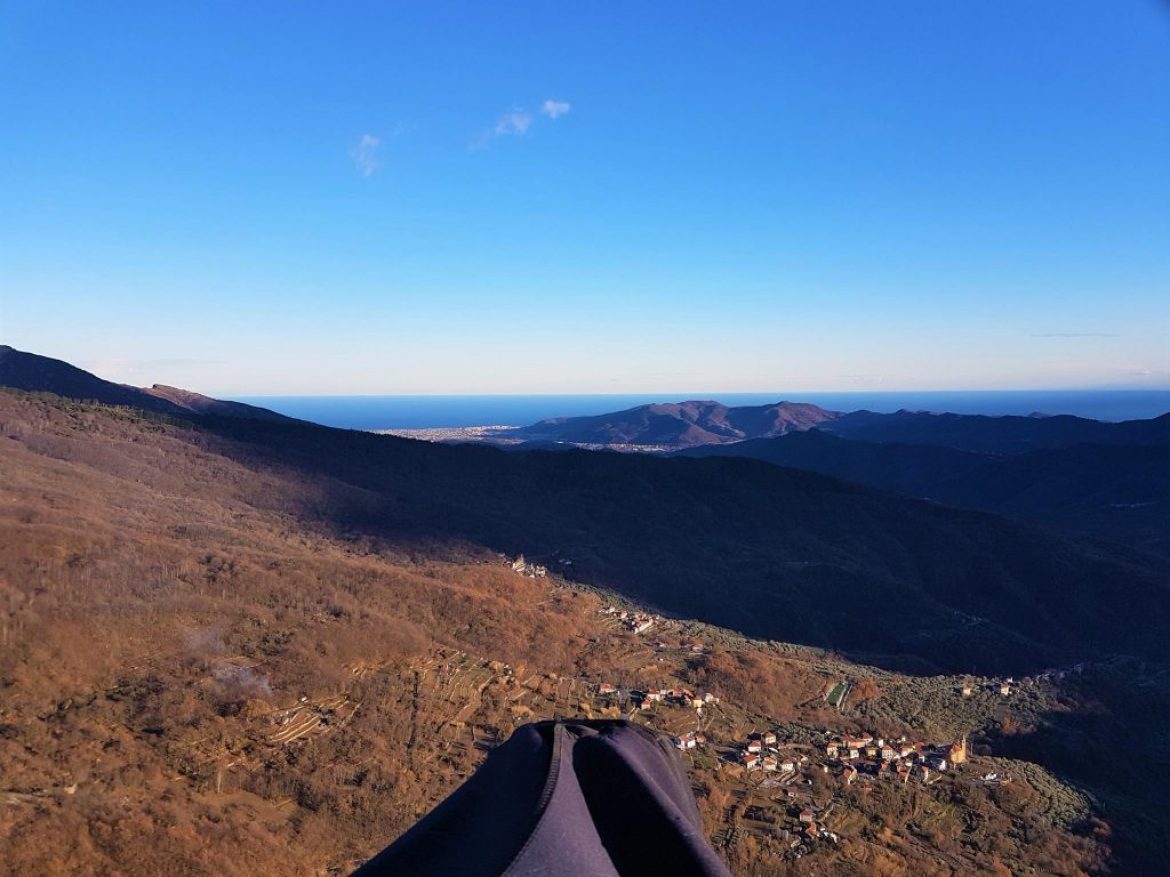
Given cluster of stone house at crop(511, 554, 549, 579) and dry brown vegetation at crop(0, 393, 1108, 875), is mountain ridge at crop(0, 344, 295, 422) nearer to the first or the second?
cluster of stone house at crop(511, 554, 549, 579)

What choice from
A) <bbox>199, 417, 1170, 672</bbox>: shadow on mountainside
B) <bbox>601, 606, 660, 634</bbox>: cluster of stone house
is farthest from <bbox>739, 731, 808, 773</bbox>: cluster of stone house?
<bbox>199, 417, 1170, 672</bbox>: shadow on mountainside

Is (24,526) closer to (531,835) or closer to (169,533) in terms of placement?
(169,533)

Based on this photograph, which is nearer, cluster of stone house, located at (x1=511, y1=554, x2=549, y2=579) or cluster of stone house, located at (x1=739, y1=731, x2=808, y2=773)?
cluster of stone house, located at (x1=739, y1=731, x2=808, y2=773)

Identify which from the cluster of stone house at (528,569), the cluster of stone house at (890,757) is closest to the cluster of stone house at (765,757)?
the cluster of stone house at (890,757)

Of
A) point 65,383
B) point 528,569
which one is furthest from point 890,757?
point 65,383

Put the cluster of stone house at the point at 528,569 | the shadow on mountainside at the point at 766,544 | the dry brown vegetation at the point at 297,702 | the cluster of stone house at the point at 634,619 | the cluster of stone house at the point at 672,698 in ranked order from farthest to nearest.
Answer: the cluster of stone house at the point at 528,569 < the shadow on mountainside at the point at 766,544 < the cluster of stone house at the point at 634,619 < the cluster of stone house at the point at 672,698 < the dry brown vegetation at the point at 297,702

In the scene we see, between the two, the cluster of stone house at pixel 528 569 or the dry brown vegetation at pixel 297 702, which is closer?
the dry brown vegetation at pixel 297 702

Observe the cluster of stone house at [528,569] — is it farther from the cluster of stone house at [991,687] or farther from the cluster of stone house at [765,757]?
the cluster of stone house at [991,687]

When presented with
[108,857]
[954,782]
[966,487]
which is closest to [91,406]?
[108,857]
